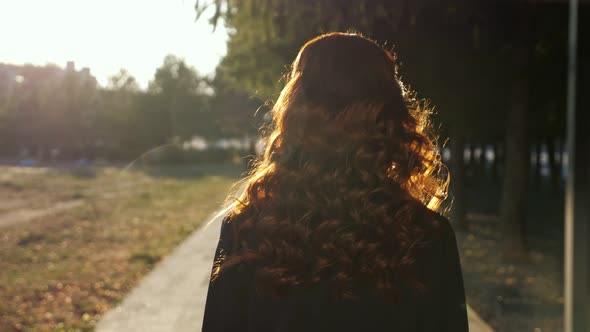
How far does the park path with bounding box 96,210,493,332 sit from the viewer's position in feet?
19.8

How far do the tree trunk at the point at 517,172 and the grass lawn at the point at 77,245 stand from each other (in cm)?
596

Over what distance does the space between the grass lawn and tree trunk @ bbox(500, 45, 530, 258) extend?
235 inches

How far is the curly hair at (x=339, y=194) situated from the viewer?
178 centimetres

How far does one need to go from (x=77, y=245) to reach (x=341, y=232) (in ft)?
38.0

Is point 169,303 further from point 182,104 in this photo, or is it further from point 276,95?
point 182,104

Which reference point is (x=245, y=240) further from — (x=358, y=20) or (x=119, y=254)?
(x=119, y=254)

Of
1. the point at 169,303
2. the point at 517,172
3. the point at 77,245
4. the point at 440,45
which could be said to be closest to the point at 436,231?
the point at 169,303

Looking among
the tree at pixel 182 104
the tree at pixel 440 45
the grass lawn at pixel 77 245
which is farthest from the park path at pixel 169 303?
the tree at pixel 182 104

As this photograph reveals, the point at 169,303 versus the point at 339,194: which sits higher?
the point at 339,194

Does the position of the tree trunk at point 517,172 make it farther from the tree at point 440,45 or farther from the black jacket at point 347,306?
the black jacket at point 347,306

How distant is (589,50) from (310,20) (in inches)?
111

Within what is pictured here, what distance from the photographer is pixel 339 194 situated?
1.80 metres

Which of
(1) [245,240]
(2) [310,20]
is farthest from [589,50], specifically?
(1) [245,240]

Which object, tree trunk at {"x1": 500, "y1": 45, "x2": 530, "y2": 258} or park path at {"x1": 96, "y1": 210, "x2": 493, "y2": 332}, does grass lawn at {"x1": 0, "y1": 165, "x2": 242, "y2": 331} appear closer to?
park path at {"x1": 96, "y1": 210, "x2": 493, "y2": 332}
